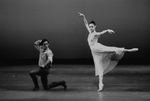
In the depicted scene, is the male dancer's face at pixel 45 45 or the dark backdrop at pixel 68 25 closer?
the male dancer's face at pixel 45 45

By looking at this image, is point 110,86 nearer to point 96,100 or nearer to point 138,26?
point 96,100

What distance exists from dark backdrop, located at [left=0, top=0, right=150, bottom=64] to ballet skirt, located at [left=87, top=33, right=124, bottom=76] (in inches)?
139

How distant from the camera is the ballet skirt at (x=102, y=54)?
4543mm

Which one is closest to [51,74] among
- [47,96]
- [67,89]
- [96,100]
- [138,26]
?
[67,89]

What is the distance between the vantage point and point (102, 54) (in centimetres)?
463

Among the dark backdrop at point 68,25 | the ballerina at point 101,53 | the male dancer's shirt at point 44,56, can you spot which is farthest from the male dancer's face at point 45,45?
the dark backdrop at point 68,25

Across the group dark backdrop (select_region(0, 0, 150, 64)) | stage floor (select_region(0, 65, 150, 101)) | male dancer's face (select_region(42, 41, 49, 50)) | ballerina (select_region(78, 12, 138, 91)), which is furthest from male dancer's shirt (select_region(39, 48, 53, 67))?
dark backdrop (select_region(0, 0, 150, 64))

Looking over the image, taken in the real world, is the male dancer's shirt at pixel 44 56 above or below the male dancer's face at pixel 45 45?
below

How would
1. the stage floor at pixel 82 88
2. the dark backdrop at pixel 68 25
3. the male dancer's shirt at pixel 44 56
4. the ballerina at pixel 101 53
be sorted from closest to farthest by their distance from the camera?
the stage floor at pixel 82 88
the male dancer's shirt at pixel 44 56
the ballerina at pixel 101 53
the dark backdrop at pixel 68 25

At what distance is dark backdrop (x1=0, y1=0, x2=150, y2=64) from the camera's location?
26.7ft

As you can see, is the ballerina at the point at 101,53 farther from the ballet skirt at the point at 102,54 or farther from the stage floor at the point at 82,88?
the stage floor at the point at 82,88

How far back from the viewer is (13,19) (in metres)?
8.30

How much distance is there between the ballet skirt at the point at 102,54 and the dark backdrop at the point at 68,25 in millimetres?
3533

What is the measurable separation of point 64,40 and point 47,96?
429 cm
